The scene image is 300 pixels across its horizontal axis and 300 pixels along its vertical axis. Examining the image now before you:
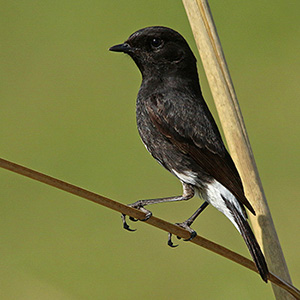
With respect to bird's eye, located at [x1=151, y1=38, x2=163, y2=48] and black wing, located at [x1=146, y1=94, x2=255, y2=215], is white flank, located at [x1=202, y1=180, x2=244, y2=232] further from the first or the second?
bird's eye, located at [x1=151, y1=38, x2=163, y2=48]

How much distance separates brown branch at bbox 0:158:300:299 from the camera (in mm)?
984

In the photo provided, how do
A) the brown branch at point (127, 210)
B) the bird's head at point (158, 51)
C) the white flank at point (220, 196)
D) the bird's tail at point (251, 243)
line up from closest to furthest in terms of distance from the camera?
the brown branch at point (127, 210) < the bird's tail at point (251, 243) < the white flank at point (220, 196) < the bird's head at point (158, 51)

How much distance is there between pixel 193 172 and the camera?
5.62 ft

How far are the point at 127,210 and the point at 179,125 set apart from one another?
60 cm

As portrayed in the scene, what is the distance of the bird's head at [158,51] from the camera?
1757 millimetres

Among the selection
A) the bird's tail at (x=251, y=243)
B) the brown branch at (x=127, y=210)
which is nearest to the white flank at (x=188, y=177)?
the bird's tail at (x=251, y=243)

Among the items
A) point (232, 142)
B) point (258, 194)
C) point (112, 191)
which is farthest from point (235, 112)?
point (112, 191)

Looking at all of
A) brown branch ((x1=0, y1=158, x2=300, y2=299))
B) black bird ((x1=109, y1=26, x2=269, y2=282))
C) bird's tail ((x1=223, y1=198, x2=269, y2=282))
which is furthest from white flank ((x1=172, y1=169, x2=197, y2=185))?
brown branch ((x1=0, y1=158, x2=300, y2=299))

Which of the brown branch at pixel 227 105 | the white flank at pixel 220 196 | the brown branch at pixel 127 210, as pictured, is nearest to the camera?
the brown branch at pixel 127 210

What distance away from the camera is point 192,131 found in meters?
1.69

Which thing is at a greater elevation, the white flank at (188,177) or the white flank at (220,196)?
the white flank at (188,177)

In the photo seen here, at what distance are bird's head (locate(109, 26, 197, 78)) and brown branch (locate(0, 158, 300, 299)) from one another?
0.72 metres

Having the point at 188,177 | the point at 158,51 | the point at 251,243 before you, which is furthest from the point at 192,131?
the point at 251,243

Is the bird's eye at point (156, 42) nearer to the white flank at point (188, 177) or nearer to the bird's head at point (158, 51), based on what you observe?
the bird's head at point (158, 51)
